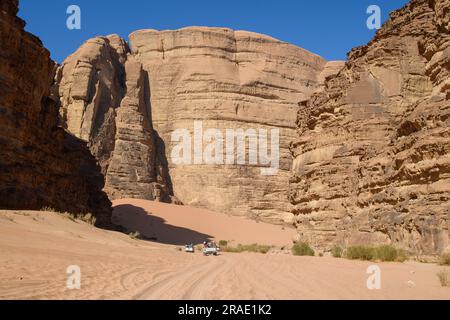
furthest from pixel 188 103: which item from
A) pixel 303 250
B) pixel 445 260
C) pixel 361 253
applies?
pixel 445 260

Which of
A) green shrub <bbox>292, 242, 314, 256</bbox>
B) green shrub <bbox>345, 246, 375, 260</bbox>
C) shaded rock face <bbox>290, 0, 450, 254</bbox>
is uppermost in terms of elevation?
shaded rock face <bbox>290, 0, 450, 254</bbox>

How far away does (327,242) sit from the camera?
19703mm

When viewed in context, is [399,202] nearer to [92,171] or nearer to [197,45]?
[92,171]

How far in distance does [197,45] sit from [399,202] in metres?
59.9

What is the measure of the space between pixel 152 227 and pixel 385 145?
103 ft

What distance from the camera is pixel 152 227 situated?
4506 centimetres

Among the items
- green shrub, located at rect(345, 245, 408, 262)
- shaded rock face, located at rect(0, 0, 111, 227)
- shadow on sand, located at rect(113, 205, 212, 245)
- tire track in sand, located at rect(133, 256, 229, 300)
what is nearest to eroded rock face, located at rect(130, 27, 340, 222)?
shadow on sand, located at rect(113, 205, 212, 245)

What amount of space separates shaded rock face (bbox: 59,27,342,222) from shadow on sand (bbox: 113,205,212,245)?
733 centimetres

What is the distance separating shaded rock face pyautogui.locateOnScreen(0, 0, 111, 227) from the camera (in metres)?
22.1

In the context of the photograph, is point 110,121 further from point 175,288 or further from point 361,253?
point 175,288

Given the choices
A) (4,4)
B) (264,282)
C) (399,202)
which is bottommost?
(264,282)

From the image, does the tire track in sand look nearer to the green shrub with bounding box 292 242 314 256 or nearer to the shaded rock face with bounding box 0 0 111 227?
the green shrub with bounding box 292 242 314 256

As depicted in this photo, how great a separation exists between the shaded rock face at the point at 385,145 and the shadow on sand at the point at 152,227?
21.1 m

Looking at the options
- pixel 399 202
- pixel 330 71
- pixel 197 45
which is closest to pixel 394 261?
pixel 399 202
